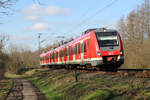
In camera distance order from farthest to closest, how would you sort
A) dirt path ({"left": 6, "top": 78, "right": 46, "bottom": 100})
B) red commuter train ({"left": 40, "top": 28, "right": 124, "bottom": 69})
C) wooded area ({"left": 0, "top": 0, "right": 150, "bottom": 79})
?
wooded area ({"left": 0, "top": 0, "right": 150, "bottom": 79})
red commuter train ({"left": 40, "top": 28, "right": 124, "bottom": 69})
dirt path ({"left": 6, "top": 78, "right": 46, "bottom": 100})

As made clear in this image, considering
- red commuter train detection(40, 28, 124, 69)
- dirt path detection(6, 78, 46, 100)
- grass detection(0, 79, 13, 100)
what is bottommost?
dirt path detection(6, 78, 46, 100)

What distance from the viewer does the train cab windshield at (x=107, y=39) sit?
16.3 meters

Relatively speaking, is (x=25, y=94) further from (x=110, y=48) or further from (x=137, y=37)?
(x=137, y=37)

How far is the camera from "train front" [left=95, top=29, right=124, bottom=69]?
1586 centimetres

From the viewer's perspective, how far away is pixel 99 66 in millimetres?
16703

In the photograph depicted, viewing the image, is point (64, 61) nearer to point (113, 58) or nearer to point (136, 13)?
point (113, 58)

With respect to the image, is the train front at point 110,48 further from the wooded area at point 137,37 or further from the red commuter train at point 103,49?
the wooded area at point 137,37

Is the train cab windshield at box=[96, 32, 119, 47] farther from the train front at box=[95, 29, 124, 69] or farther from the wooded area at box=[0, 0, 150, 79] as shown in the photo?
the wooded area at box=[0, 0, 150, 79]

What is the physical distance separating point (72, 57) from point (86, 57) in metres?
4.78

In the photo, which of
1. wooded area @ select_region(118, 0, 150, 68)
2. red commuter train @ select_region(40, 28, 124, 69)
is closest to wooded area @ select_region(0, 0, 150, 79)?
wooded area @ select_region(118, 0, 150, 68)

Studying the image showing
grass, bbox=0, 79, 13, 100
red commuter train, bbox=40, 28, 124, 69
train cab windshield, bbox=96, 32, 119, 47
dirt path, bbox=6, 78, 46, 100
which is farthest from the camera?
train cab windshield, bbox=96, 32, 119, 47

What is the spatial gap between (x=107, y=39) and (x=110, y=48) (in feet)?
2.75

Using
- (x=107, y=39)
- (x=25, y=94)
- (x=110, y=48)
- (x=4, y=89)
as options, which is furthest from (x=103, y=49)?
(x=4, y=89)

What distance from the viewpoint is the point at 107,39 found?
1658cm
